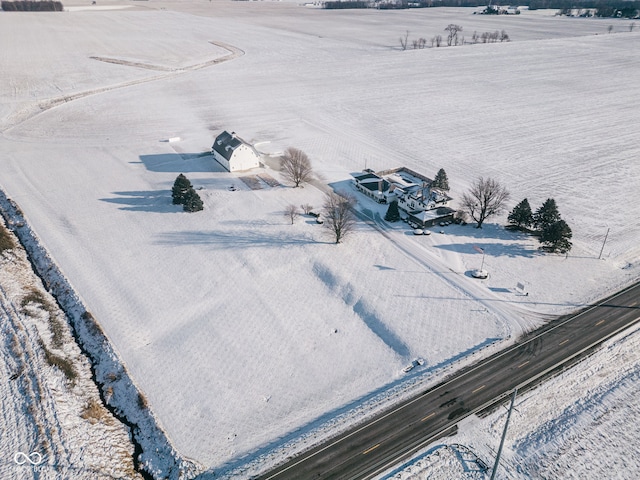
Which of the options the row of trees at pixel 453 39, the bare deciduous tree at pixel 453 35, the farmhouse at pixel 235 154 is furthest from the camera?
the bare deciduous tree at pixel 453 35

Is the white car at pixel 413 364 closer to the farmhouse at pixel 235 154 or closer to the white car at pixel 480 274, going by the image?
the white car at pixel 480 274

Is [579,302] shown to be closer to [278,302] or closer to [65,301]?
[278,302]

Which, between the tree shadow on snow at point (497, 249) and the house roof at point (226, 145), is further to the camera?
the house roof at point (226, 145)

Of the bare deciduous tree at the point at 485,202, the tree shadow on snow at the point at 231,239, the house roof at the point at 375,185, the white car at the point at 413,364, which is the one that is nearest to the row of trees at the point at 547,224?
the bare deciduous tree at the point at 485,202

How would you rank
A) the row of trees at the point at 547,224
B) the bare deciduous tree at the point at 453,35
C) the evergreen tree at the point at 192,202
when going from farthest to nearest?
the bare deciduous tree at the point at 453,35 → the evergreen tree at the point at 192,202 → the row of trees at the point at 547,224

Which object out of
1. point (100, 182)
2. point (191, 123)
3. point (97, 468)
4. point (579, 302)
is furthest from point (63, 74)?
point (579, 302)

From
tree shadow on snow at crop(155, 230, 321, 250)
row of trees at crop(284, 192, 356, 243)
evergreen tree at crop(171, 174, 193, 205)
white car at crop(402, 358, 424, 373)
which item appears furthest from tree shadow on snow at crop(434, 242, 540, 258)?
evergreen tree at crop(171, 174, 193, 205)

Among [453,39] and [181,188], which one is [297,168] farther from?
[453,39]
